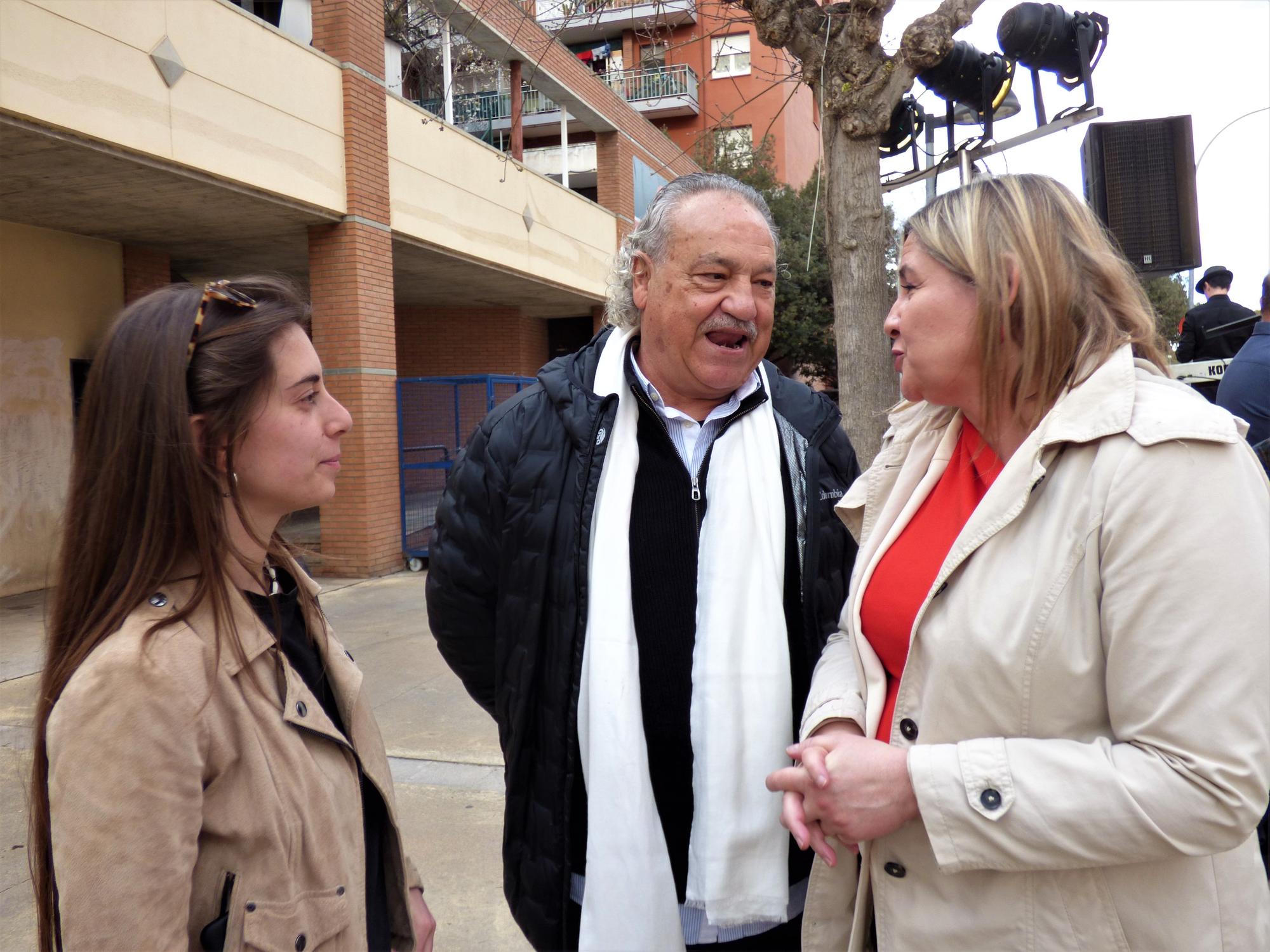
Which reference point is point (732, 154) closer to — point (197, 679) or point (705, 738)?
point (705, 738)

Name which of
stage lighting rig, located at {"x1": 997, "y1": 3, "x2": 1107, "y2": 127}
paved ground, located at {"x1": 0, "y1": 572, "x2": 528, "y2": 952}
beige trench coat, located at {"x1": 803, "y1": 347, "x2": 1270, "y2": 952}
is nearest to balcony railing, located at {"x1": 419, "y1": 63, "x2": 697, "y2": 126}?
paved ground, located at {"x1": 0, "y1": 572, "x2": 528, "y2": 952}

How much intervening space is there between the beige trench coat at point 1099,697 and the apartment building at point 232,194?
5614 millimetres

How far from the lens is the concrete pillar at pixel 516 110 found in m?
12.3

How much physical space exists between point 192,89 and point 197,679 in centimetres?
760

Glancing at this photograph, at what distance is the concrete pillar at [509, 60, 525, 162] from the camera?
40.4 ft

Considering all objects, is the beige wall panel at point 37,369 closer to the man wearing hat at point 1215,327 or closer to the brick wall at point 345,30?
the brick wall at point 345,30

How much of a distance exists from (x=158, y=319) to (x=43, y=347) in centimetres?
917

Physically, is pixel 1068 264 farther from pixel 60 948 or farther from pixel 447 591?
pixel 60 948

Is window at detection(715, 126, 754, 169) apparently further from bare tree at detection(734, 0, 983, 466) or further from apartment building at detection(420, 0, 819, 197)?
bare tree at detection(734, 0, 983, 466)

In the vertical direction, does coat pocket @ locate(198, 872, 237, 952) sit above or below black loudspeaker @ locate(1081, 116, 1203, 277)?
below

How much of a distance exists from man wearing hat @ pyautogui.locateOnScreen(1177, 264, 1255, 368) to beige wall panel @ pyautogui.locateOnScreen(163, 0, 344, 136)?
7.56 meters

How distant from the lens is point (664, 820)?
205 cm

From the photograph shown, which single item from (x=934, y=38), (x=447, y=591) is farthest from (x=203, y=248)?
(x=447, y=591)

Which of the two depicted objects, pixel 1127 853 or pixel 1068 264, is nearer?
pixel 1127 853
